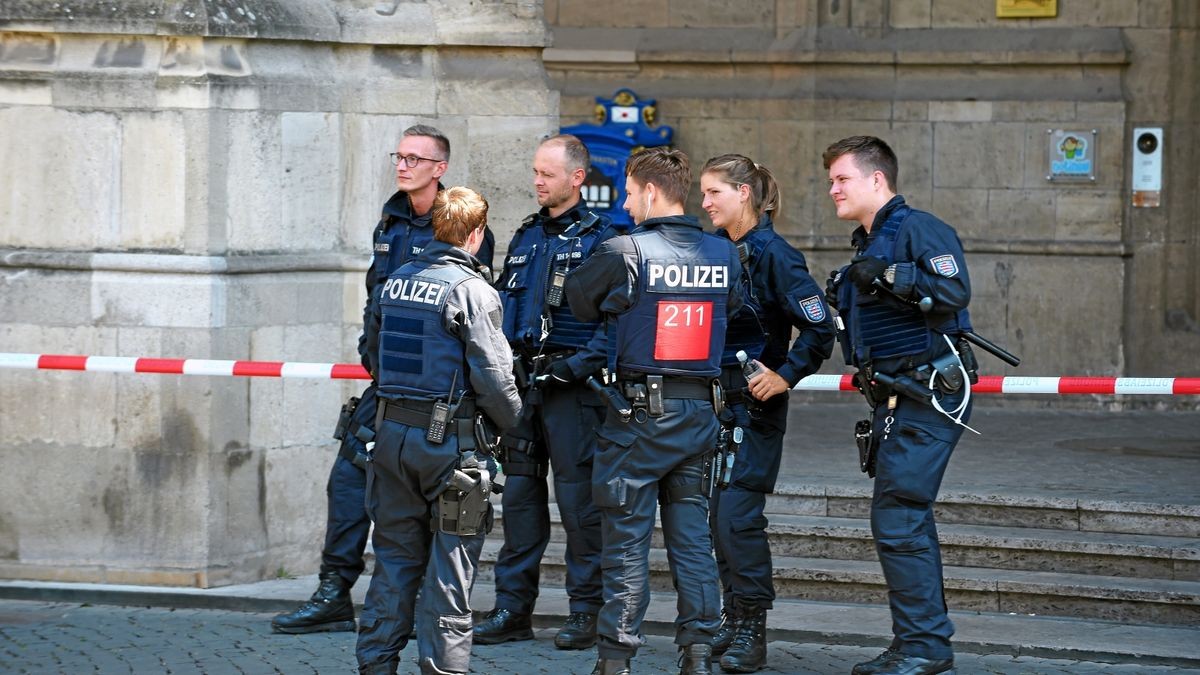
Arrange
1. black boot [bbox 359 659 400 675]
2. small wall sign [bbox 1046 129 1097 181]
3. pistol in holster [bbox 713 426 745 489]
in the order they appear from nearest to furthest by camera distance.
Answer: black boot [bbox 359 659 400 675] < pistol in holster [bbox 713 426 745 489] < small wall sign [bbox 1046 129 1097 181]

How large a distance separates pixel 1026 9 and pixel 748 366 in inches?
255

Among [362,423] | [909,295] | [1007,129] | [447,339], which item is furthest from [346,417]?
[1007,129]

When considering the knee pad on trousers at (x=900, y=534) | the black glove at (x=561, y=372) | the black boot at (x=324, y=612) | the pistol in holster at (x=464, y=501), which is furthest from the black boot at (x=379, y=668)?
the knee pad on trousers at (x=900, y=534)

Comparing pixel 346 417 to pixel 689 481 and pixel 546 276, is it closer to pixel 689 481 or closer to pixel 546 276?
pixel 546 276

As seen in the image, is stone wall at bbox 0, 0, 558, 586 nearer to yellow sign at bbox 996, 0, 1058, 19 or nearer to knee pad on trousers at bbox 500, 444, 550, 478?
knee pad on trousers at bbox 500, 444, 550, 478

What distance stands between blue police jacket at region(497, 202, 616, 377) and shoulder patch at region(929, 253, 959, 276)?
4.74ft

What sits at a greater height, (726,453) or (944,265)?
(944,265)

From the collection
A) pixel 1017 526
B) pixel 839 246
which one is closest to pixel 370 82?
pixel 1017 526

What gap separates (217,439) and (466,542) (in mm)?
2473

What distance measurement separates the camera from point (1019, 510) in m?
8.55

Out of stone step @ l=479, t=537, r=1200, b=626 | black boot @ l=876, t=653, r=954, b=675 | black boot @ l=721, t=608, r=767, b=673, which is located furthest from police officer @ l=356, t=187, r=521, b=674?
stone step @ l=479, t=537, r=1200, b=626

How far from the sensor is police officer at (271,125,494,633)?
765 centimetres

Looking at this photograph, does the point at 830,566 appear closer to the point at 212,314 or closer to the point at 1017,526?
the point at 1017,526

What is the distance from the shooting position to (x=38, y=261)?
8.75 m
